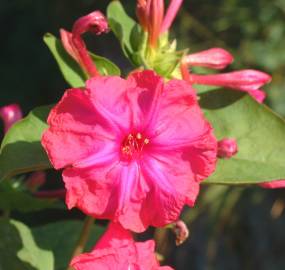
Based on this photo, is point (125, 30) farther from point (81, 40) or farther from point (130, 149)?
point (130, 149)

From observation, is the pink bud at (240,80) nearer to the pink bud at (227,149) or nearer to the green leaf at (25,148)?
the pink bud at (227,149)

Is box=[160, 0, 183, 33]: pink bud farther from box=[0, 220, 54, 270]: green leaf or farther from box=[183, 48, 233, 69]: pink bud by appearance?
box=[0, 220, 54, 270]: green leaf

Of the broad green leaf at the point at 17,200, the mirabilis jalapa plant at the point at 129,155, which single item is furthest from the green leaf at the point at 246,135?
the broad green leaf at the point at 17,200

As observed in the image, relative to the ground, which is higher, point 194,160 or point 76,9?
point 194,160

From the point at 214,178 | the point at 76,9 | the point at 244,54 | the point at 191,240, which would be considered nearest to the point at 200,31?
the point at 244,54

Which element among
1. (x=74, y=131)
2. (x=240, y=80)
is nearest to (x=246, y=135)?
(x=240, y=80)

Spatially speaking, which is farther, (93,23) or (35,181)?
(35,181)

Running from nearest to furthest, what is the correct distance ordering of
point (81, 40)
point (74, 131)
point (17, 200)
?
1. point (74, 131)
2. point (81, 40)
3. point (17, 200)

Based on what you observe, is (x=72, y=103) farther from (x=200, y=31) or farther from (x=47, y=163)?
(x=200, y=31)
